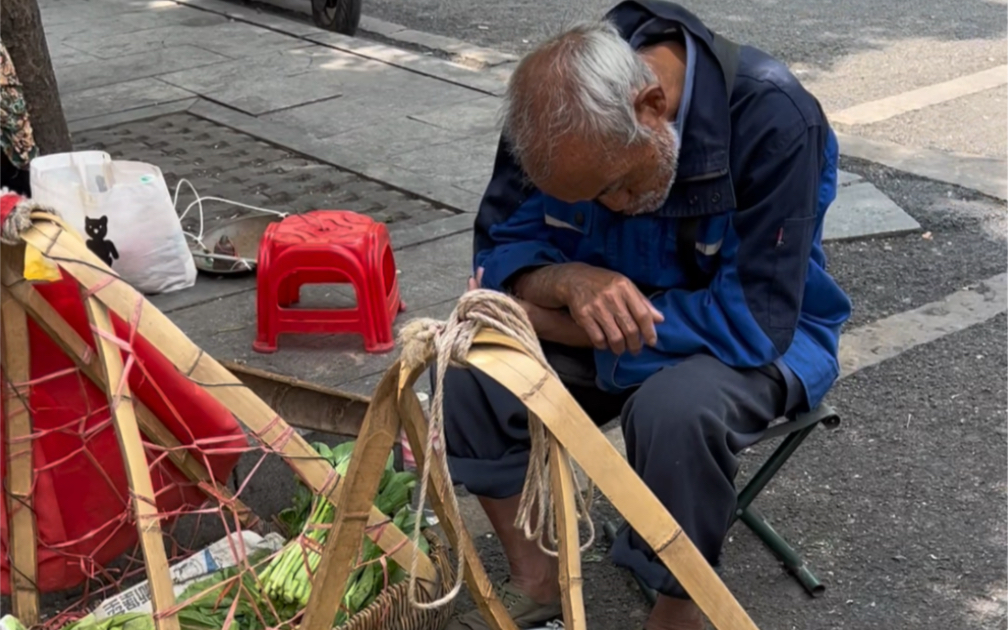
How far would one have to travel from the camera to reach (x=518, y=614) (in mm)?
2545

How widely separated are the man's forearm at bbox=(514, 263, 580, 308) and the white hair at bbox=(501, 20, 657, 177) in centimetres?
31

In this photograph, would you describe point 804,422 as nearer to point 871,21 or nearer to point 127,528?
point 127,528

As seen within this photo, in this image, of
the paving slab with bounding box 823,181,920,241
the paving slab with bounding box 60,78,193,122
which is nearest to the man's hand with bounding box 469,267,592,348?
the paving slab with bounding box 823,181,920,241

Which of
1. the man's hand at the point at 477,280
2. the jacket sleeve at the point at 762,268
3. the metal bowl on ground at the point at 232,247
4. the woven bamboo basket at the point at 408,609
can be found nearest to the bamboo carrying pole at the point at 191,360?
the woven bamboo basket at the point at 408,609

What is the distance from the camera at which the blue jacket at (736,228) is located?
7.31ft

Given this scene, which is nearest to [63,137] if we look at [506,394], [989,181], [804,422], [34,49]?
[34,49]

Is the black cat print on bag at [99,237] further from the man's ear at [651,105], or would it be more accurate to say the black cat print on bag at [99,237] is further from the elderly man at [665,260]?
the man's ear at [651,105]

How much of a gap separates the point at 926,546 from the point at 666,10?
1388 mm

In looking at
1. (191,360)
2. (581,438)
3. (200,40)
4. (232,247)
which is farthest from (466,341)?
(200,40)

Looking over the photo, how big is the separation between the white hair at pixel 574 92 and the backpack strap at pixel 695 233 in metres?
0.23

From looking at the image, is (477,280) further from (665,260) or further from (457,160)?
(457,160)

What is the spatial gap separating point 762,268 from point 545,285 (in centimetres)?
40

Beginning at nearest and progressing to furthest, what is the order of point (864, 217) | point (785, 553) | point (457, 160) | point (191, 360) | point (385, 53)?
point (191, 360) < point (785, 553) < point (864, 217) < point (457, 160) < point (385, 53)

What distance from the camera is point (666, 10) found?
2322 millimetres
